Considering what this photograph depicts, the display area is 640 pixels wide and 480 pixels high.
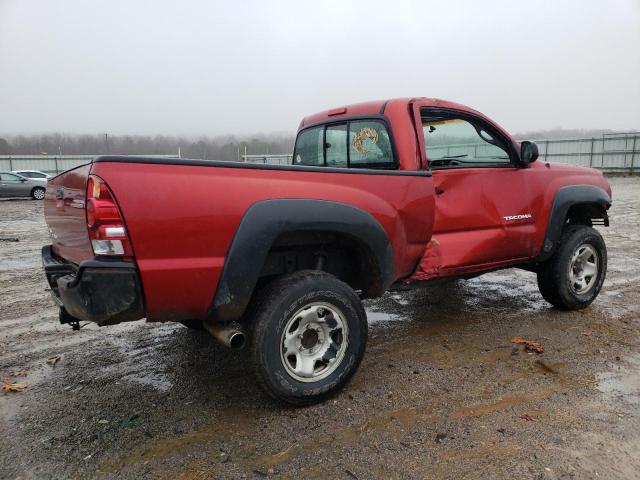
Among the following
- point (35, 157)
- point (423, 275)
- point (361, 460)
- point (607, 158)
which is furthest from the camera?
point (35, 157)

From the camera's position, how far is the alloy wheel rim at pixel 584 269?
4.57 m

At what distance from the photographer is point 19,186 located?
20.4 metres

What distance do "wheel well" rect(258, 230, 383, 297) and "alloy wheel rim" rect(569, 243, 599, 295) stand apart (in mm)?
2445

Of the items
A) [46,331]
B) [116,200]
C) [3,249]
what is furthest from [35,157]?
[116,200]

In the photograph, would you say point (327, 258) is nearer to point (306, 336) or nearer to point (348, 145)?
point (306, 336)

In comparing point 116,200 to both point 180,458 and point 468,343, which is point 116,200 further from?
point 468,343

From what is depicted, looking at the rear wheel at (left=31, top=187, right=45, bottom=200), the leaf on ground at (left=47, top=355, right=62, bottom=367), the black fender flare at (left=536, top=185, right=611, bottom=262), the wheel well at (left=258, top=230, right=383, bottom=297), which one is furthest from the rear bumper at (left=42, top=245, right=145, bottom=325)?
the rear wheel at (left=31, top=187, right=45, bottom=200)

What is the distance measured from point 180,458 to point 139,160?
1.51 metres

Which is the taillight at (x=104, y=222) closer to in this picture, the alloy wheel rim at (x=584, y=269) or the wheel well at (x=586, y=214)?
the alloy wheel rim at (x=584, y=269)

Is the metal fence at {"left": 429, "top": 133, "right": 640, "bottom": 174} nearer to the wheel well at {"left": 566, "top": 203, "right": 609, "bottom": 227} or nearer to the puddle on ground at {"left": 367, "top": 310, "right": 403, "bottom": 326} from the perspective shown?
the wheel well at {"left": 566, "top": 203, "right": 609, "bottom": 227}

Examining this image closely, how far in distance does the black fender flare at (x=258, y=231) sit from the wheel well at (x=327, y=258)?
12 cm

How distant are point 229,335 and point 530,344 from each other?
8.15ft

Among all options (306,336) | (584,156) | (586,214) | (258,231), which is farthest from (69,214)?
(584,156)

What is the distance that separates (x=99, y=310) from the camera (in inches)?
90.3
